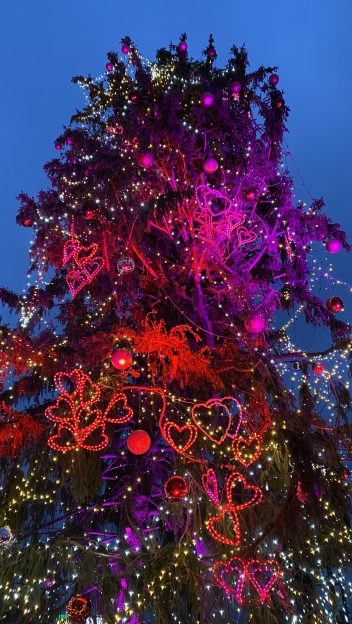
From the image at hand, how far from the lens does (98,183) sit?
7.01 meters

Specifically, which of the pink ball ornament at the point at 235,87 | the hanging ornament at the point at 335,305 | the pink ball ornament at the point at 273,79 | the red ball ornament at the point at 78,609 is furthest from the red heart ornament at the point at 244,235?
the red ball ornament at the point at 78,609

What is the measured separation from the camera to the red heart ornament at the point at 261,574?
15.0 ft

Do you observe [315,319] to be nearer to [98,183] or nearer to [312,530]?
[312,530]

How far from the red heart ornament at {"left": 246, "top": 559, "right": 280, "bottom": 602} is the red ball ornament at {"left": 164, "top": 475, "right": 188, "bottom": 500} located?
94 centimetres

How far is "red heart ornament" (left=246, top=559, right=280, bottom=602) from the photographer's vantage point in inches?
180

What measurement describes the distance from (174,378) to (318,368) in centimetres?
197

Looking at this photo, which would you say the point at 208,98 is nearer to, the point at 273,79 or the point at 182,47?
the point at 273,79

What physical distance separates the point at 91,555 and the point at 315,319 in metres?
5.04

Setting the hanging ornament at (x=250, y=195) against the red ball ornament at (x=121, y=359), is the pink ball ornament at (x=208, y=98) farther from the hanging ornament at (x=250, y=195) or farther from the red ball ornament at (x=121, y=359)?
the red ball ornament at (x=121, y=359)

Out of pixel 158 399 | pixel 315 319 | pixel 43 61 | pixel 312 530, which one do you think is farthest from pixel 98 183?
pixel 43 61

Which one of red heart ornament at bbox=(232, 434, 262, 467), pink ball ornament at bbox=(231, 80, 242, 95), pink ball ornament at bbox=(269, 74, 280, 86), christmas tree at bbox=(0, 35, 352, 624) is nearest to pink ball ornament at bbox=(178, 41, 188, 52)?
christmas tree at bbox=(0, 35, 352, 624)

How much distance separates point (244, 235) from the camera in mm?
7305

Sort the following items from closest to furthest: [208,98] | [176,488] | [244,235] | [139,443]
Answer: [176,488] < [139,443] < [208,98] < [244,235]

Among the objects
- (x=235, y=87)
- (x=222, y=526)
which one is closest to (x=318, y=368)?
(x=222, y=526)
